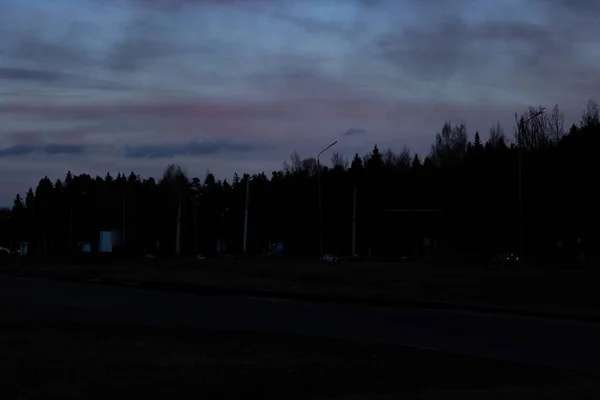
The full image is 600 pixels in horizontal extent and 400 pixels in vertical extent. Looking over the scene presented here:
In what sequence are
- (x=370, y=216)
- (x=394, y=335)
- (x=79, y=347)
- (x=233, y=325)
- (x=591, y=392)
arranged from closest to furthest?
(x=591, y=392) < (x=79, y=347) < (x=394, y=335) < (x=233, y=325) < (x=370, y=216)

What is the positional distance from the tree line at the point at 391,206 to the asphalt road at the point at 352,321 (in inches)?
1141

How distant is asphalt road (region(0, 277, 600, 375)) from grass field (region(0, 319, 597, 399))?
2.01 metres

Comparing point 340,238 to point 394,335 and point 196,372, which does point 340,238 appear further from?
point 196,372

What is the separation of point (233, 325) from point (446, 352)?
19.2ft

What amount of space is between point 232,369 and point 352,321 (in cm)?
873

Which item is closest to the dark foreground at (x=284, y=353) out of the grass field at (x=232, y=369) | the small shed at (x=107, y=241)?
the grass field at (x=232, y=369)

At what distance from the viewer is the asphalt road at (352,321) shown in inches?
567

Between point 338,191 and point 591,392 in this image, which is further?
point 338,191

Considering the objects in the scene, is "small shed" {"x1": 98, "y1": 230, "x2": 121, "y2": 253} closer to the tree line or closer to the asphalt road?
the tree line

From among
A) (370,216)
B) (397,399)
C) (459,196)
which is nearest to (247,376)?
(397,399)

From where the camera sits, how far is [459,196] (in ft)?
269

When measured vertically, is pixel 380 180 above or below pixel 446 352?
above

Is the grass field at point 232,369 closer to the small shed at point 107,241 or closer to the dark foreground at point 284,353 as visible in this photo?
the dark foreground at point 284,353

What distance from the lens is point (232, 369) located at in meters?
10.5
